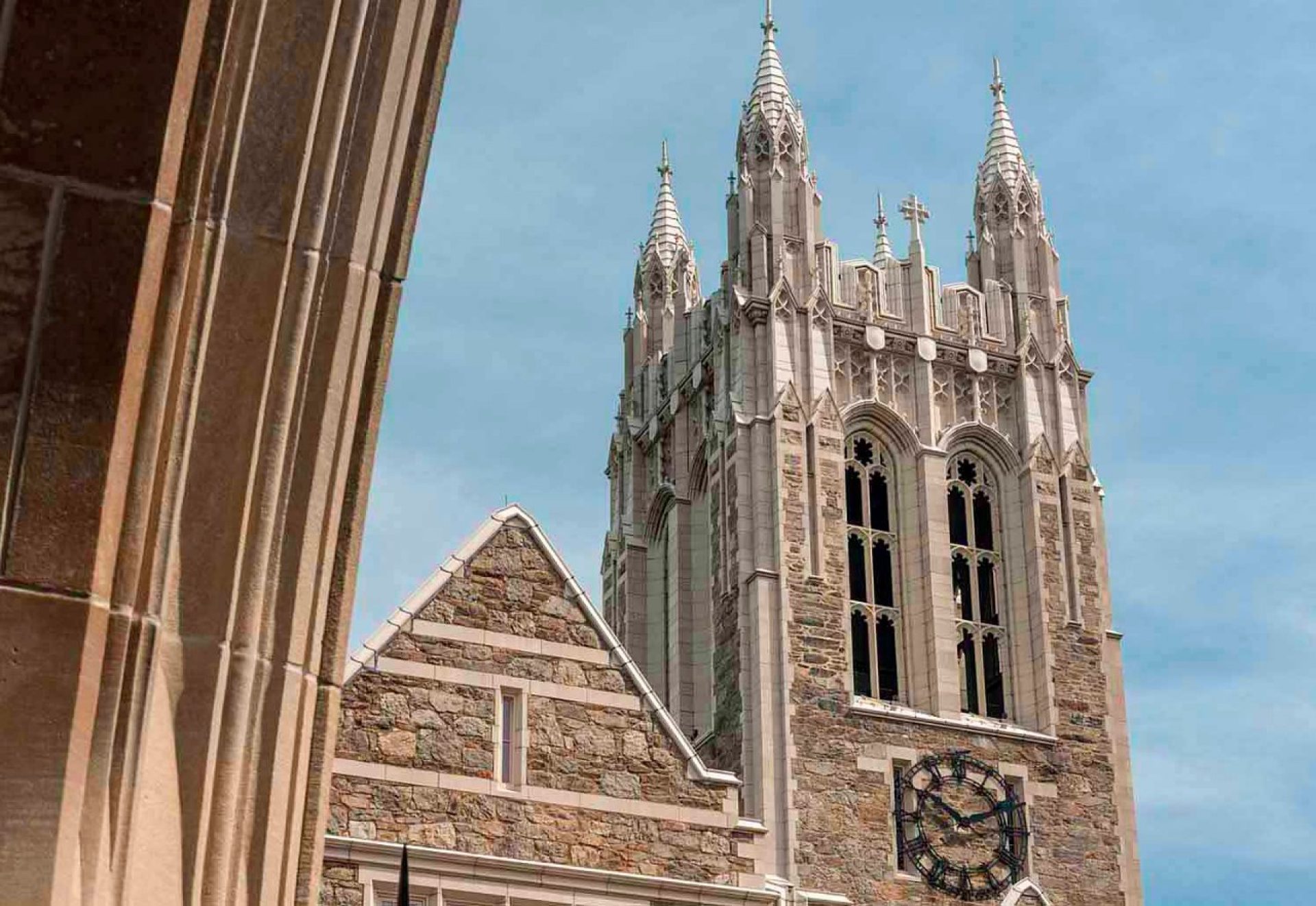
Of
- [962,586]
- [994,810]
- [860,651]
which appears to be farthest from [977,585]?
[994,810]

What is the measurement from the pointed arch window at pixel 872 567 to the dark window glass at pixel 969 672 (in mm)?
1490

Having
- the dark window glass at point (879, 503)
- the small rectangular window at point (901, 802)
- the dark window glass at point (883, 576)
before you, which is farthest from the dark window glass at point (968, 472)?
the small rectangular window at point (901, 802)

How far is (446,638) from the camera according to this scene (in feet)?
55.2

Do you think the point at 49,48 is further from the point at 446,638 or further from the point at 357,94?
the point at 446,638

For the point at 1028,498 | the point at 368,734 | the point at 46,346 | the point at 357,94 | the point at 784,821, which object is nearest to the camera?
the point at 46,346

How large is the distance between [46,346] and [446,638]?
455 inches

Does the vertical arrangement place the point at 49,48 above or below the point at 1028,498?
below

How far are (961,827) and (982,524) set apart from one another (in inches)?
324

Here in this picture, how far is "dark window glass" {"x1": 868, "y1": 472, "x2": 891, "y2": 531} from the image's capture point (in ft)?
159

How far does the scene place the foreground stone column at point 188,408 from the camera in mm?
5344

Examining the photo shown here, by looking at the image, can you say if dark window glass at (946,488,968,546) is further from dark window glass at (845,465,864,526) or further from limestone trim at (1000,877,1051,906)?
limestone trim at (1000,877,1051,906)

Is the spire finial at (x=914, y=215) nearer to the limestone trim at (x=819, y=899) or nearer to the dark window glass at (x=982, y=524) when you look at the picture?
the dark window glass at (x=982, y=524)

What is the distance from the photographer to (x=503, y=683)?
16.9 meters

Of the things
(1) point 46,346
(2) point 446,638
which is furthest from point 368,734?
(1) point 46,346
